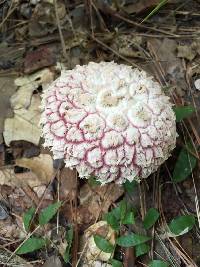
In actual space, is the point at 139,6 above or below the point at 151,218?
above

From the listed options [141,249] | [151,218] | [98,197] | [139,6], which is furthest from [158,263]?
[139,6]

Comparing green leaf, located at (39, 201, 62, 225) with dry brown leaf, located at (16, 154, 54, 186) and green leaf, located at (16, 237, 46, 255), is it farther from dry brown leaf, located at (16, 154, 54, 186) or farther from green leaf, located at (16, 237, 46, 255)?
dry brown leaf, located at (16, 154, 54, 186)

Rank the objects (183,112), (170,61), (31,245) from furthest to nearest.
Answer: (170,61)
(183,112)
(31,245)

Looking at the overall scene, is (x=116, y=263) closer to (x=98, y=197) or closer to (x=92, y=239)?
(x=92, y=239)

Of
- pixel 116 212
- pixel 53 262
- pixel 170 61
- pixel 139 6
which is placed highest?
pixel 139 6

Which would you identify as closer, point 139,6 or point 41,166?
point 41,166

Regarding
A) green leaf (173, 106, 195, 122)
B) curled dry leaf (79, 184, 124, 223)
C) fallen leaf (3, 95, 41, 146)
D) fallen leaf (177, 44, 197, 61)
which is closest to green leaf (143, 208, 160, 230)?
curled dry leaf (79, 184, 124, 223)

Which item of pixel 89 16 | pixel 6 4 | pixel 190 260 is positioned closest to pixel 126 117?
pixel 190 260
